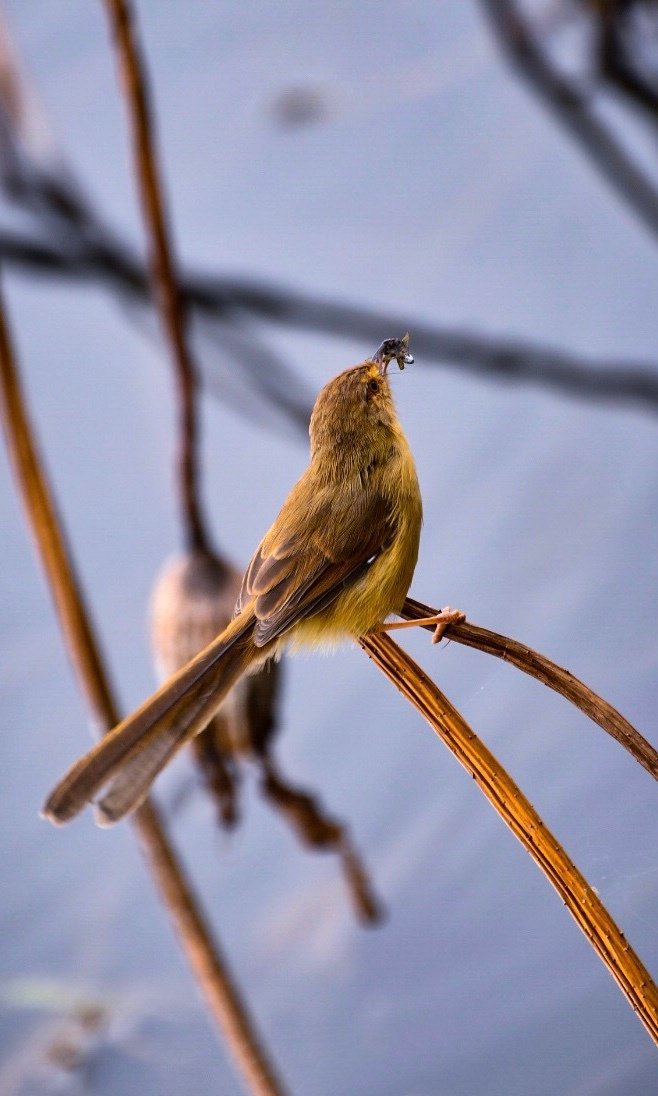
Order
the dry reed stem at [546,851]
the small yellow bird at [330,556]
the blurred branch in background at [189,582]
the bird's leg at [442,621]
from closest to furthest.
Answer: the dry reed stem at [546,851]
the bird's leg at [442,621]
the small yellow bird at [330,556]
the blurred branch in background at [189,582]

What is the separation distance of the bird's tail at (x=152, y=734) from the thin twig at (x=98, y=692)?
8.9 inches

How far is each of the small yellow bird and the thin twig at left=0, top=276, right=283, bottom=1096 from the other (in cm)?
21

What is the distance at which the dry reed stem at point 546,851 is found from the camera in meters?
0.67

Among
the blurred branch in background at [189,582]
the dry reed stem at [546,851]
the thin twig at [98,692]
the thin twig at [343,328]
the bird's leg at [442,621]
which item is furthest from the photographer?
the thin twig at [343,328]

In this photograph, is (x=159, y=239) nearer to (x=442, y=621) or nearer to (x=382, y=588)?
(x=382, y=588)

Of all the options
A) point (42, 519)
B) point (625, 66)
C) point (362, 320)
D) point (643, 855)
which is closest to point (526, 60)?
point (625, 66)

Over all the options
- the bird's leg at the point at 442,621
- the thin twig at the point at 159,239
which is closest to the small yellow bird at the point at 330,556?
the bird's leg at the point at 442,621

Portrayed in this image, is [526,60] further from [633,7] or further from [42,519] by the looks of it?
[42,519]

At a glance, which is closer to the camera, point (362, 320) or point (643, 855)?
point (643, 855)

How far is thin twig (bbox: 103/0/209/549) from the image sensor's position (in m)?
1.20

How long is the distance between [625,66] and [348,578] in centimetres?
167

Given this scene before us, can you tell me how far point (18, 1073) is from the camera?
168cm

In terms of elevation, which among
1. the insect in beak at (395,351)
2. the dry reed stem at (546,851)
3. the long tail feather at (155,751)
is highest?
the insect in beak at (395,351)

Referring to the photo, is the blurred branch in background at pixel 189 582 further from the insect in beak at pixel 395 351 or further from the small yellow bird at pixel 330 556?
the insect in beak at pixel 395 351
